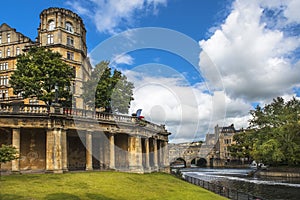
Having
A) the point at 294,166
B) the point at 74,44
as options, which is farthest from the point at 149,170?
the point at 294,166

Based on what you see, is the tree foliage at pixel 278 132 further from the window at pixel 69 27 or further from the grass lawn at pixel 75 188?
the window at pixel 69 27

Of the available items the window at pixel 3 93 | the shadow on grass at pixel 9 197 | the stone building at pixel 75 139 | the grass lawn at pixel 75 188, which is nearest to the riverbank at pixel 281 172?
the stone building at pixel 75 139

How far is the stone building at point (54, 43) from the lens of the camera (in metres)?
66.1

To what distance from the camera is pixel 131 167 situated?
138 feet

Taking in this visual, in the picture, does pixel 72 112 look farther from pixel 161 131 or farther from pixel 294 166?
pixel 294 166

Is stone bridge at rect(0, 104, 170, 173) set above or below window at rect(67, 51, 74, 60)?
below

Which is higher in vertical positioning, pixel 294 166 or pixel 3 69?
pixel 3 69

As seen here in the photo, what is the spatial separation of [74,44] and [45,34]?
6711 mm

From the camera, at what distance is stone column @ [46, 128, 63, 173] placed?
3241 cm

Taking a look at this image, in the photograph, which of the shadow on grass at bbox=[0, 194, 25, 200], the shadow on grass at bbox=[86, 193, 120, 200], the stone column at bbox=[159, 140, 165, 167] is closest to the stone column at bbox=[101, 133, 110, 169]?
the shadow on grass at bbox=[86, 193, 120, 200]

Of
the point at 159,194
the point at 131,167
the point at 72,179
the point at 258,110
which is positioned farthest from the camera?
the point at 258,110

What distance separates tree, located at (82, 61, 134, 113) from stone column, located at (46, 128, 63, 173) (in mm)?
16973

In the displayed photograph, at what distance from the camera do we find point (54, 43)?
65.7 meters

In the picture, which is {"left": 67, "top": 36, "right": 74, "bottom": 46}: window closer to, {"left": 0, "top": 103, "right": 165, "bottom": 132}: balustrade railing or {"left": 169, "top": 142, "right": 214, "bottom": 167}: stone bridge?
{"left": 0, "top": 103, "right": 165, "bottom": 132}: balustrade railing
